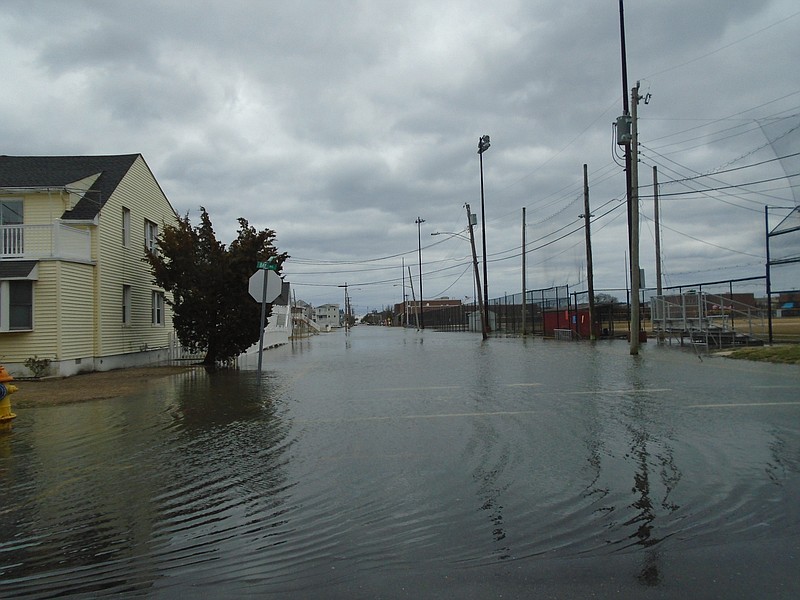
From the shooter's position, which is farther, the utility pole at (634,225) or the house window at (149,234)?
the house window at (149,234)

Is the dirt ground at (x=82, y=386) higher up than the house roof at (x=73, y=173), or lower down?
lower down

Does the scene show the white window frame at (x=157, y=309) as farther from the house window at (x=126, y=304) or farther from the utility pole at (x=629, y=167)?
the utility pole at (x=629, y=167)

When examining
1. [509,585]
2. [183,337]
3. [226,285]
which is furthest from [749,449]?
[183,337]

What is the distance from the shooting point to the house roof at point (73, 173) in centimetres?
2000

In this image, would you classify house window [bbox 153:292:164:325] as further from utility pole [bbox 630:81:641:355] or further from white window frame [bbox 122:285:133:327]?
utility pole [bbox 630:81:641:355]

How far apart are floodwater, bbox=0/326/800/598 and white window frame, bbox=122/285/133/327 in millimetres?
11973

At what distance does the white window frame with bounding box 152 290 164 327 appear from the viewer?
25719 mm

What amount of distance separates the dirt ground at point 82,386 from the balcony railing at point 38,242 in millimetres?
3693

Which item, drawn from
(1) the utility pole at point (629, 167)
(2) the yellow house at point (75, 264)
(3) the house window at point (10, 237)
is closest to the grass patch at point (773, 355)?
(1) the utility pole at point (629, 167)

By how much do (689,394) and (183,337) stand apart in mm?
16020

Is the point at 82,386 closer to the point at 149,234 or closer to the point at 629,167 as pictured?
the point at 149,234

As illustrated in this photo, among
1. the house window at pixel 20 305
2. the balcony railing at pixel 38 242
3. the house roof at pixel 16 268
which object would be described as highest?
the balcony railing at pixel 38 242

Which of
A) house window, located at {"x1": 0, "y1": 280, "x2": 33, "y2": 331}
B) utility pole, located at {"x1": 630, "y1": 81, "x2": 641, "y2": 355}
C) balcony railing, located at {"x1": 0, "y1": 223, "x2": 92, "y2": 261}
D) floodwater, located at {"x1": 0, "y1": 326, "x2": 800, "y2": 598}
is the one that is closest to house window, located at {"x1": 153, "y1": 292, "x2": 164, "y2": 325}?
balcony railing, located at {"x1": 0, "y1": 223, "x2": 92, "y2": 261}

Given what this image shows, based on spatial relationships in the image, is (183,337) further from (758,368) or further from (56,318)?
(758,368)
